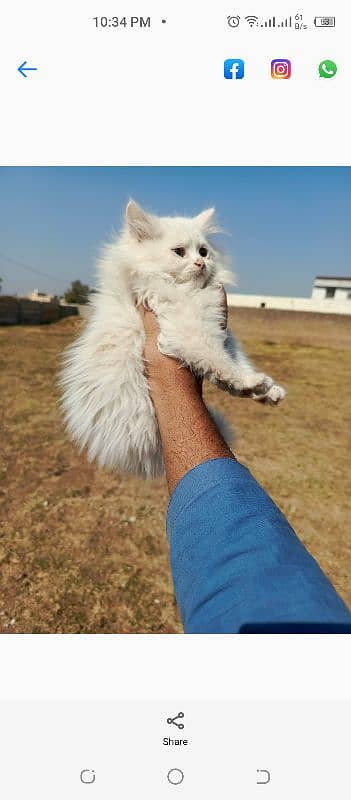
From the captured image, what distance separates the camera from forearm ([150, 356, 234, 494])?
3.27 feet

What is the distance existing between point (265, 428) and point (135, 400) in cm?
415

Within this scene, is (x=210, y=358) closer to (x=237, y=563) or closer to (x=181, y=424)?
(x=181, y=424)

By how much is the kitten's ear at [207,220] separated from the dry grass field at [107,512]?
0.77m

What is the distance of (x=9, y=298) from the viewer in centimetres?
1109

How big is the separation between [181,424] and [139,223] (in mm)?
961

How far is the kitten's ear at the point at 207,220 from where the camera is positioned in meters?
1.95
